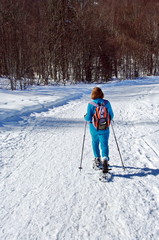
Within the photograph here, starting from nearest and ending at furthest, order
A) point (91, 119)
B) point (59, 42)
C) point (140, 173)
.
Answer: point (91, 119), point (140, 173), point (59, 42)

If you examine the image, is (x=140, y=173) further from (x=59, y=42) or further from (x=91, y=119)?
(x=59, y=42)

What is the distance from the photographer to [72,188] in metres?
3.66

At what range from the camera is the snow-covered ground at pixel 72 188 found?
8.95ft

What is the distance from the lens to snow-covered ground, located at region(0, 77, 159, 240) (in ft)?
8.95

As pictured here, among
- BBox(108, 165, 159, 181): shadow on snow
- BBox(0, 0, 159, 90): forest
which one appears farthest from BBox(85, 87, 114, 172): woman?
BBox(0, 0, 159, 90): forest

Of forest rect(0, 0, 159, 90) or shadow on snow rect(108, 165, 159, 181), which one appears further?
forest rect(0, 0, 159, 90)

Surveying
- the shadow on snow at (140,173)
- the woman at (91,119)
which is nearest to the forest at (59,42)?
the woman at (91,119)

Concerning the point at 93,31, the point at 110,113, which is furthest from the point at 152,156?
the point at 93,31

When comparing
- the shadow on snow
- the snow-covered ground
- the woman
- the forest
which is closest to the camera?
the snow-covered ground

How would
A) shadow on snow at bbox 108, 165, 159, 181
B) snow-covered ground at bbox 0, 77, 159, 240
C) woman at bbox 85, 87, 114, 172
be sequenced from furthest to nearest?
shadow on snow at bbox 108, 165, 159, 181 → woman at bbox 85, 87, 114, 172 → snow-covered ground at bbox 0, 77, 159, 240

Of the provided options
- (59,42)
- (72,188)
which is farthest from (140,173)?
(59,42)

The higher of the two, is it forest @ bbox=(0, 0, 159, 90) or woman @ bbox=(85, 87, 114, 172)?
forest @ bbox=(0, 0, 159, 90)

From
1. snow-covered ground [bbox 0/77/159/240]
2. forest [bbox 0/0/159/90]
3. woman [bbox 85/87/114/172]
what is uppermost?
forest [bbox 0/0/159/90]

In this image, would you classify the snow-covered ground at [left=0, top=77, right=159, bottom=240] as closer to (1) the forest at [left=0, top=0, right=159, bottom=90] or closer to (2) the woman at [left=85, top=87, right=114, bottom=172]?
(2) the woman at [left=85, top=87, right=114, bottom=172]
